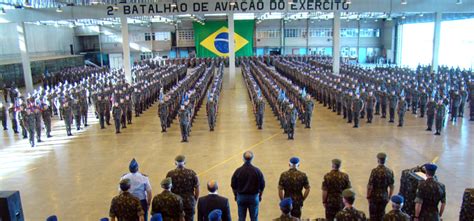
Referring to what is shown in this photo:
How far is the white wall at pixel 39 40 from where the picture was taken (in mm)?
33344

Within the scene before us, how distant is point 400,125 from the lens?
552 inches

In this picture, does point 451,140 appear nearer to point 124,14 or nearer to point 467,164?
point 467,164

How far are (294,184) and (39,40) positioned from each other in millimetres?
41477

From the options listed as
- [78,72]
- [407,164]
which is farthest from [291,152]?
[78,72]

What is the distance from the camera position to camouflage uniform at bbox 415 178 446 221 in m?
5.18

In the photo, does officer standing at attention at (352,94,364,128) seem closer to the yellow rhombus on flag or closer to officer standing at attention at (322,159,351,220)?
officer standing at attention at (322,159,351,220)

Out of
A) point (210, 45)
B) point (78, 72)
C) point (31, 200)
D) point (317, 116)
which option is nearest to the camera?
point (31, 200)

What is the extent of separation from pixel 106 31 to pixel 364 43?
33.5 m

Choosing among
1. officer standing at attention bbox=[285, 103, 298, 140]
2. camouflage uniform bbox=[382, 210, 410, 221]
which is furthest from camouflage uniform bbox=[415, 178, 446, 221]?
officer standing at attention bbox=[285, 103, 298, 140]

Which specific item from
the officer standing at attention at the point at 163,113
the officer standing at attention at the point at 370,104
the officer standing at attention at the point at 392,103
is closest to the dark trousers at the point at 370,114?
the officer standing at attention at the point at 370,104

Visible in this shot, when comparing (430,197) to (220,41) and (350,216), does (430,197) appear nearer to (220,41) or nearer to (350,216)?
(350,216)

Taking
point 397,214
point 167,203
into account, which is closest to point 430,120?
point 397,214

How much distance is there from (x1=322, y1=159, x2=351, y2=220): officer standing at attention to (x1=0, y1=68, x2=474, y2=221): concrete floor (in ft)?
4.41

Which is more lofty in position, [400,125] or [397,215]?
[397,215]
